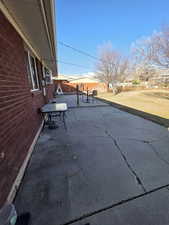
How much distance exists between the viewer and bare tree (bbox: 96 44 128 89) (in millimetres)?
21203

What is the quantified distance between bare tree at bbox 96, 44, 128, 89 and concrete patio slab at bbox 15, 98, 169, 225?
63.1ft

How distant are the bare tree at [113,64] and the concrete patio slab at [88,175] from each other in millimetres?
19247

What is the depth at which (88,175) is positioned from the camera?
2.12 m

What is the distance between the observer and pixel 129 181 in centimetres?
196

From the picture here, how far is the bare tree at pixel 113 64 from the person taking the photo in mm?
21203

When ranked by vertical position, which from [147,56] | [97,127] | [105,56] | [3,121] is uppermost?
[105,56]

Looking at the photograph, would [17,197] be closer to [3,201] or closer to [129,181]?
[3,201]

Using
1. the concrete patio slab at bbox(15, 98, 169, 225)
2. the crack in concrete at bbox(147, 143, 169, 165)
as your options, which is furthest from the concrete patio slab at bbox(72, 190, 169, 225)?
the crack in concrete at bbox(147, 143, 169, 165)

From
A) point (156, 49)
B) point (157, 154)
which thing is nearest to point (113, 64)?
point (156, 49)

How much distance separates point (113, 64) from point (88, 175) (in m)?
22.0

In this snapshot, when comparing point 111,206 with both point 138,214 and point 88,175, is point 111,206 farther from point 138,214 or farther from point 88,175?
point 88,175

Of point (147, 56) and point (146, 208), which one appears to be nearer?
point (146, 208)

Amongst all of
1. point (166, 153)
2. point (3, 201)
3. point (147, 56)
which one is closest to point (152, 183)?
point (166, 153)

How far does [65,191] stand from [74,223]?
47 cm
